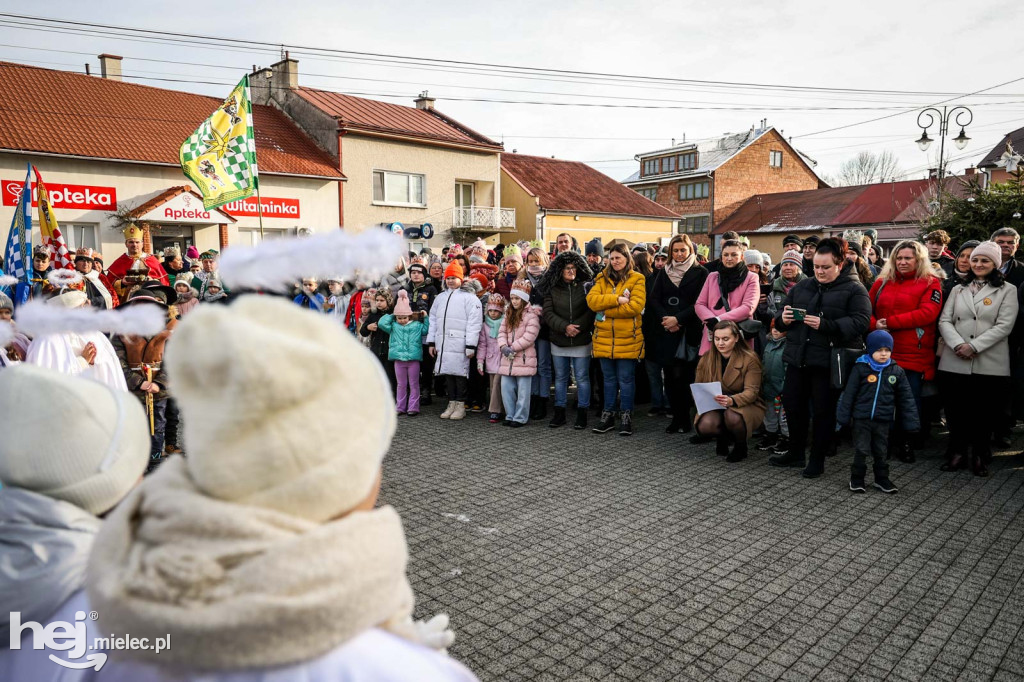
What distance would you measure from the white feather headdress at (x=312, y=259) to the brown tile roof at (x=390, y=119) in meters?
26.4

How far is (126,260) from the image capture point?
1095 cm

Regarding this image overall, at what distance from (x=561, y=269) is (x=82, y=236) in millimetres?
17807

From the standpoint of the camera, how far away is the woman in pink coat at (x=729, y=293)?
7.11 metres

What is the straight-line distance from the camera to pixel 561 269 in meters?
8.09

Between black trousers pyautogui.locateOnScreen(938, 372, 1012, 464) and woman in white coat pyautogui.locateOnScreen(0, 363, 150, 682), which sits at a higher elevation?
woman in white coat pyautogui.locateOnScreen(0, 363, 150, 682)

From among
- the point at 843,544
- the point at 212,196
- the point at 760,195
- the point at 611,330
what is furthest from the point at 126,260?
the point at 760,195

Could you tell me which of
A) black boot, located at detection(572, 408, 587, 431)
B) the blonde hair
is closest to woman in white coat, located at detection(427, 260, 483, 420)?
black boot, located at detection(572, 408, 587, 431)

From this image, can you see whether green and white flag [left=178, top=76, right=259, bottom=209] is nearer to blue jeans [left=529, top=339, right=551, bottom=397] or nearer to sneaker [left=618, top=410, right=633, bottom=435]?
blue jeans [left=529, top=339, right=551, bottom=397]

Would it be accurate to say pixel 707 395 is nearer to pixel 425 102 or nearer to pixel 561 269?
pixel 561 269

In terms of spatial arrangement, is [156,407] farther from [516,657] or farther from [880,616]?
[880,616]

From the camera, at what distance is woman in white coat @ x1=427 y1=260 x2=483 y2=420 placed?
8656 millimetres

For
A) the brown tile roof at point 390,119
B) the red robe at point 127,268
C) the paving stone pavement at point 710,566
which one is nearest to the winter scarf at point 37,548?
the paving stone pavement at point 710,566

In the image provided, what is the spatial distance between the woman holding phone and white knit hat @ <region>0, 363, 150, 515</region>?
570 cm

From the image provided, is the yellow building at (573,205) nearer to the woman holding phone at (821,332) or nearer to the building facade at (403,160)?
the building facade at (403,160)
